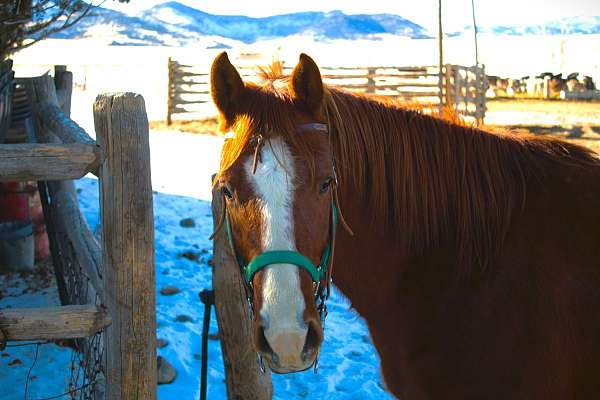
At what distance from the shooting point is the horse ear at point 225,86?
1.95 meters

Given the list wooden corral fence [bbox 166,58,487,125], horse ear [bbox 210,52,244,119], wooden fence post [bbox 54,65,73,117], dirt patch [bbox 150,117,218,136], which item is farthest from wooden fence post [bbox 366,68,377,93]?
horse ear [bbox 210,52,244,119]

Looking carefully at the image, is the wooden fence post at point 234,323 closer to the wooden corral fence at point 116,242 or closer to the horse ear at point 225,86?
the wooden corral fence at point 116,242

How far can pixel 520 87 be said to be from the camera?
91.0 feet

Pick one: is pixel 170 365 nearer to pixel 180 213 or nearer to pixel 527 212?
pixel 527 212

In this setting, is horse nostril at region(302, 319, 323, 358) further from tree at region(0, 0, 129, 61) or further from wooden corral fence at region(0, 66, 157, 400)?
tree at region(0, 0, 129, 61)

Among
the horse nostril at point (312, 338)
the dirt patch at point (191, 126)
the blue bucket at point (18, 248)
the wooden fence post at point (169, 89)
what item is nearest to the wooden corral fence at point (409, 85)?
the wooden fence post at point (169, 89)

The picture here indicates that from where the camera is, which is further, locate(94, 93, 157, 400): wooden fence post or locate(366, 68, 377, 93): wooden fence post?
locate(366, 68, 377, 93): wooden fence post

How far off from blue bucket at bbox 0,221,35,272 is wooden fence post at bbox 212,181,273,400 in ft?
10.6

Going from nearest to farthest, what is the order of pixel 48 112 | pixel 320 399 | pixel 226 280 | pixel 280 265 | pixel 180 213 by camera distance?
pixel 280 265
pixel 226 280
pixel 320 399
pixel 48 112
pixel 180 213

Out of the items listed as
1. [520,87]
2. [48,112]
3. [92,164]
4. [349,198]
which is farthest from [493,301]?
[520,87]

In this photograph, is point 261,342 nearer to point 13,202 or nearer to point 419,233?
point 419,233

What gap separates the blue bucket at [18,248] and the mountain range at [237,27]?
11955 cm

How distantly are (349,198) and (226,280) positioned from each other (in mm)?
819

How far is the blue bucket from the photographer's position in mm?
5027
